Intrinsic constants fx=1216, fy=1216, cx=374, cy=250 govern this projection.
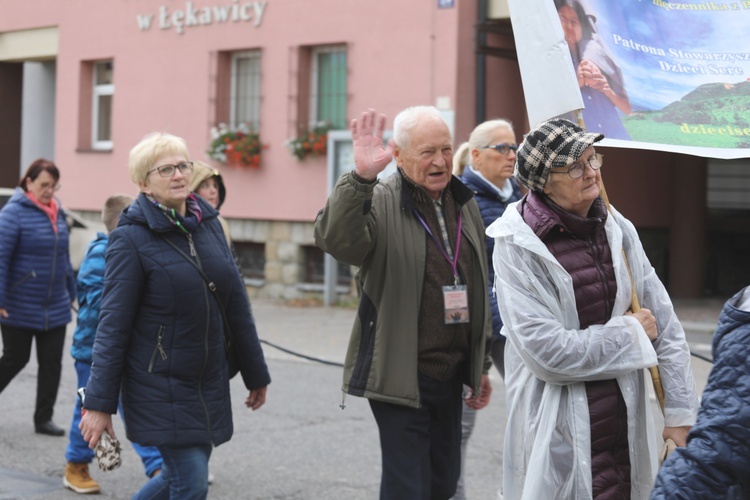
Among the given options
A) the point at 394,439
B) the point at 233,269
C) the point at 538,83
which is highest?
the point at 538,83

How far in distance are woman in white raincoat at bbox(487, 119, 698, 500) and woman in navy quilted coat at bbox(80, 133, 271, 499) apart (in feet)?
4.60

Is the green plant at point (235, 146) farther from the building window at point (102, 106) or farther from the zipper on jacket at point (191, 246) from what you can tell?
the zipper on jacket at point (191, 246)

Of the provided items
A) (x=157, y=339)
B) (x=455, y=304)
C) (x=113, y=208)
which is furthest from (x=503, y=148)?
(x=157, y=339)

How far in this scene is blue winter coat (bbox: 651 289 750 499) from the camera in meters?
2.36

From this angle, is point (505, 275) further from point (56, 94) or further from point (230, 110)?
point (56, 94)

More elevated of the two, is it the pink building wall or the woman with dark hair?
the pink building wall

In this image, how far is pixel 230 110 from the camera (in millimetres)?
18578

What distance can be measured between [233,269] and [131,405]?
0.68 m

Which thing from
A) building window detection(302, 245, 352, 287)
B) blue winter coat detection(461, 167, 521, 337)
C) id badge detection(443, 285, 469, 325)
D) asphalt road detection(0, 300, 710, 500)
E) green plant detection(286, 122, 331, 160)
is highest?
green plant detection(286, 122, 331, 160)

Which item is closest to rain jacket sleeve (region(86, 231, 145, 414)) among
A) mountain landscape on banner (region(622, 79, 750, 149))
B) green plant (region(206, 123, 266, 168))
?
mountain landscape on banner (region(622, 79, 750, 149))

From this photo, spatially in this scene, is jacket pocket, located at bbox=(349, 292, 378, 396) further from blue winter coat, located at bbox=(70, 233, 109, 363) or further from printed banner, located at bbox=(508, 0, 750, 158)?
blue winter coat, located at bbox=(70, 233, 109, 363)

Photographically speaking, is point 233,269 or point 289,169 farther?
point 289,169

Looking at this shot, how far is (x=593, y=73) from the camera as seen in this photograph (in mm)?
3893


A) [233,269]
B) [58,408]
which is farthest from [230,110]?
[233,269]
